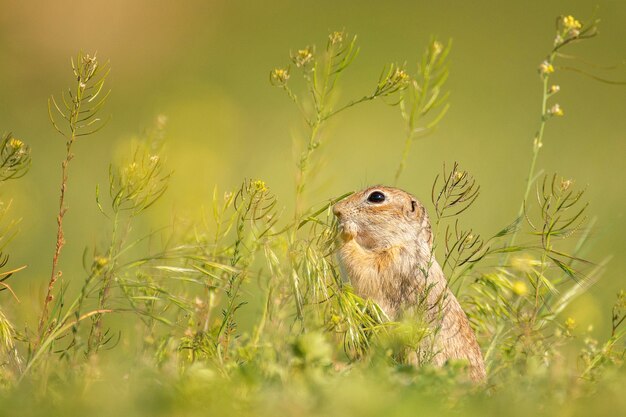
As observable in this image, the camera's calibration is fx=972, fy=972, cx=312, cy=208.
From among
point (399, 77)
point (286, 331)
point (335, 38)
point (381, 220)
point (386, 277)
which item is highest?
point (335, 38)

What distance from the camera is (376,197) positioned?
18.6ft

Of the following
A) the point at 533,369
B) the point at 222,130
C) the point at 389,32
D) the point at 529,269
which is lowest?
the point at 533,369

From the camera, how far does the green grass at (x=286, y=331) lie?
3.42 metres

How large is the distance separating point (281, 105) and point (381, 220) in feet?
29.2

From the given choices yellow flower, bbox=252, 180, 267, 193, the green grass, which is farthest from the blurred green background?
yellow flower, bbox=252, 180, 267, 193

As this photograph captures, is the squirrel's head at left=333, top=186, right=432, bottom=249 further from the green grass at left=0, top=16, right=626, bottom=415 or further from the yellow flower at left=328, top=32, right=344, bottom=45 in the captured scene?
the yellow flower at left=328, top=32, right=344, bottom=45

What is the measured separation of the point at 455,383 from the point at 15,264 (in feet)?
17.2

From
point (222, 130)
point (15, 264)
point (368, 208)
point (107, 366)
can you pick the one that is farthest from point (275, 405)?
point (222, 130)

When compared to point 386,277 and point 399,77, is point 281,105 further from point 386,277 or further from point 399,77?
point 399,77

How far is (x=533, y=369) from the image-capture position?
4086mm

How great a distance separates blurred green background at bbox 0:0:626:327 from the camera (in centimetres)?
896

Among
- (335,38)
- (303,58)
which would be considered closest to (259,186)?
(303,58)

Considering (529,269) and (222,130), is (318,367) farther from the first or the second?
(222,130)

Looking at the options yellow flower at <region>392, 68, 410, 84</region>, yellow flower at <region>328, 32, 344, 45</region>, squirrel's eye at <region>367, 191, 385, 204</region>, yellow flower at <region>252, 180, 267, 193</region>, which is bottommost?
squirrel's eye at <region>367, 191, 385, 204</region>
